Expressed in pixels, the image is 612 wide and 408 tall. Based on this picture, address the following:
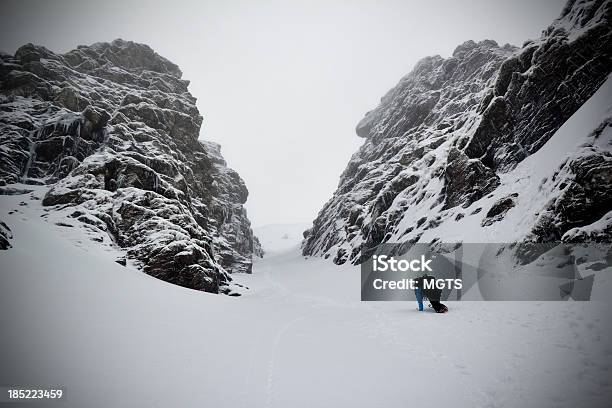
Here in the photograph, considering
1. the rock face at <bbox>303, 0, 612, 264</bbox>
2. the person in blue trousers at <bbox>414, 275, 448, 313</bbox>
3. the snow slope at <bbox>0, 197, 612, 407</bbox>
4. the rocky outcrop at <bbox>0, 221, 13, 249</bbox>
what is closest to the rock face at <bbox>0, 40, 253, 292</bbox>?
the rocky outcrop at <bbox>0, 221, 13, 249</bbox>

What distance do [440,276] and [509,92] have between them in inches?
985

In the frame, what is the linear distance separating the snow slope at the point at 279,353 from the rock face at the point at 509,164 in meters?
8.83

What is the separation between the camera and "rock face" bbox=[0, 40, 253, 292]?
25625 millimetres

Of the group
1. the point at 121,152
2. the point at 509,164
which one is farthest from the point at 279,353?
the point at 121,152

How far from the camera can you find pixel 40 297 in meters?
9.03

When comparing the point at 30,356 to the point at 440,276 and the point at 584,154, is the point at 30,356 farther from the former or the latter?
the point at 584,154

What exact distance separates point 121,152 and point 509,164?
44322mm

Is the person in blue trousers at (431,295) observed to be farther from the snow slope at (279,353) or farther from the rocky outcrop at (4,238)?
the rocky outcrop at (4,238)

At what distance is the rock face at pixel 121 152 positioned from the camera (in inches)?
1009

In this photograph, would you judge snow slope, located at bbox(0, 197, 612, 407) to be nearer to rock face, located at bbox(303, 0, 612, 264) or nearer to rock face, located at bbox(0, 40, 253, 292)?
rock face, located at bbox(303, 0, 612, 264)

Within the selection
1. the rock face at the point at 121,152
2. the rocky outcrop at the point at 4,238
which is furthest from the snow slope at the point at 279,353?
the rock face at the point at 121,152

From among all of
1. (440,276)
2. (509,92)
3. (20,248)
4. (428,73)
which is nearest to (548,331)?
(440,276)

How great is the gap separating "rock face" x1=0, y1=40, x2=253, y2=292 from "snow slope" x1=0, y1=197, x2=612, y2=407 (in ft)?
43.5

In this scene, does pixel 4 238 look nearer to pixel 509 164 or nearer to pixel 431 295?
pixel 431 295
